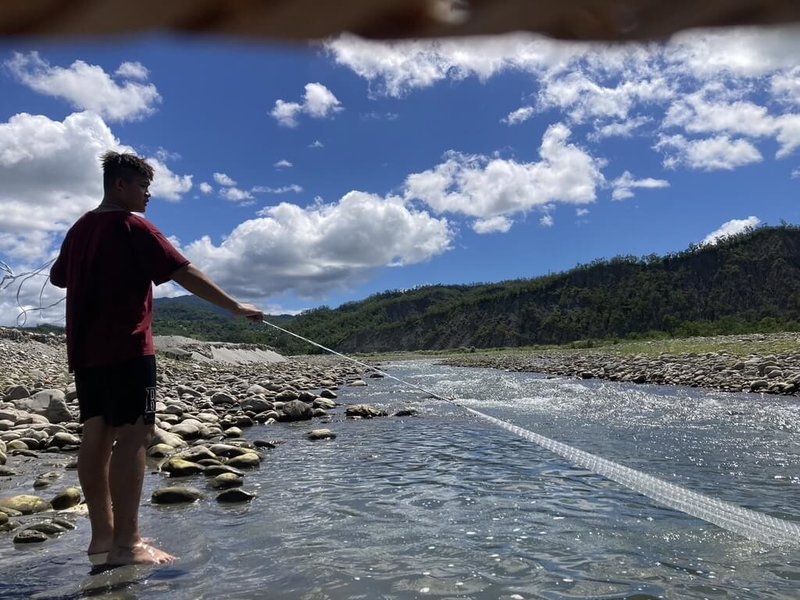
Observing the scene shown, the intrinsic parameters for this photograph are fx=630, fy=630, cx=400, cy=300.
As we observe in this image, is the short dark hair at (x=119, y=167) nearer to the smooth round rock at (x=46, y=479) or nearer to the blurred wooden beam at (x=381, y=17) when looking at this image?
the blurred wooden beam at (x=381, y=17)

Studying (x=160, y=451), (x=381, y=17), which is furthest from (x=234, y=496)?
(x=381, y=17)

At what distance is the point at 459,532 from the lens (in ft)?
11.8

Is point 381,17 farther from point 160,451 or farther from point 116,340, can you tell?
point 160,451

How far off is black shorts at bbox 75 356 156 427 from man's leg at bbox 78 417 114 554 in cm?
5

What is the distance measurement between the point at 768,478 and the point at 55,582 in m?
4.98

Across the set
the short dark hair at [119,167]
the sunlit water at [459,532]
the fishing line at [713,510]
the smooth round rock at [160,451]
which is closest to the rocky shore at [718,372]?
the sunlit water at [459,532]

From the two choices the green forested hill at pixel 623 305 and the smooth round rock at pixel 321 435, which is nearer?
the smooth round rock at pixel 321 435

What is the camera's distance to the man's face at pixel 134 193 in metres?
3.11

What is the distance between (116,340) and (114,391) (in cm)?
24

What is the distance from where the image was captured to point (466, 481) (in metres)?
5.01

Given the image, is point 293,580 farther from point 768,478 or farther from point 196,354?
point 196,354

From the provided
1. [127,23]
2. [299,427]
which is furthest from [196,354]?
[127,23]

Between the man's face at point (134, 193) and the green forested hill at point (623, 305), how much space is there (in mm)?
55088

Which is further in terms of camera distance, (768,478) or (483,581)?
(768,478)
